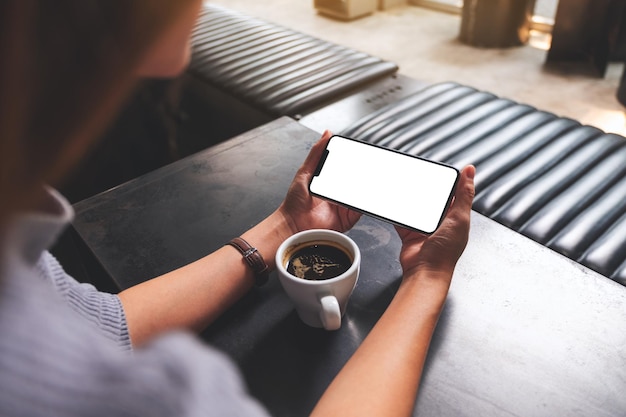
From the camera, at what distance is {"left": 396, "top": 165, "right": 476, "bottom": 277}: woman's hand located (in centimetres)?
73

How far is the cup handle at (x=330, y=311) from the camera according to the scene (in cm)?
64

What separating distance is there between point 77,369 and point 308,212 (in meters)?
0.60

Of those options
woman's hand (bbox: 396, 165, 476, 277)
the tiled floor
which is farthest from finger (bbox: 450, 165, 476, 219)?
the tiled floor

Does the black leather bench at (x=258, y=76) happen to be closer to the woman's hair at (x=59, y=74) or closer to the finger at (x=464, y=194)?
the finger at (x=464, y=194)

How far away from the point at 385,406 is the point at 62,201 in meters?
0.42

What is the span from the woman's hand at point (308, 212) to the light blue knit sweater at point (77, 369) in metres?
0.54

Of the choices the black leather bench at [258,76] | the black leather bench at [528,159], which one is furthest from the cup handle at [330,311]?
the black leather bench at [258,76]

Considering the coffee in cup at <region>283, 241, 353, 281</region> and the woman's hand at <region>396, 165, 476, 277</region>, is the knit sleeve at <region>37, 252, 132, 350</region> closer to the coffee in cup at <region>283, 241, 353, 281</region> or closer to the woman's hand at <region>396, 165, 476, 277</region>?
the coffee in cup at <region>283, 241, 353, 281</region>

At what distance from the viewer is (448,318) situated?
71 cm

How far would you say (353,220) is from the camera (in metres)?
0.89

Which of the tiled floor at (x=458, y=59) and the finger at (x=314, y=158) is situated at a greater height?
the finger at (x=314, y=158)

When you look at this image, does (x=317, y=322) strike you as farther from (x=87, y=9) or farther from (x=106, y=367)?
(x=87, y=9)

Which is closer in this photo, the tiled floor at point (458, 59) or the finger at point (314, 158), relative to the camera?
the finger at point (314, 158)

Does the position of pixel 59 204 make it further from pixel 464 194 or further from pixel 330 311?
pixel 464 194
